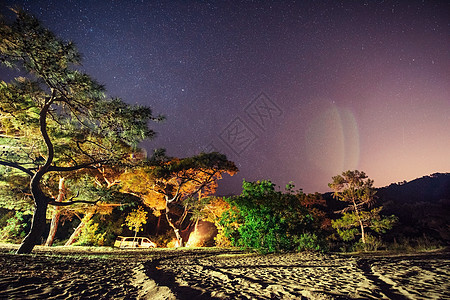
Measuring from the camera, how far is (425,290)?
2.43 meters

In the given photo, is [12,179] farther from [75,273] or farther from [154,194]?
[75,273]

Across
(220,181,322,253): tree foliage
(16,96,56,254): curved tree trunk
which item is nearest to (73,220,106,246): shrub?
(16,96,56,254): curved tree trunk

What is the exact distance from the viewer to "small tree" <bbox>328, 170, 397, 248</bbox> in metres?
14.2

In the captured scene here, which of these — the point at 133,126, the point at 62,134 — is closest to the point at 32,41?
the point at 133,126

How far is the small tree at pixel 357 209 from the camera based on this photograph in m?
14.2

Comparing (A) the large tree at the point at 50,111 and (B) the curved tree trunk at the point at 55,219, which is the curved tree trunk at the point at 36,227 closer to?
(A) the large tree at the point at 50,111

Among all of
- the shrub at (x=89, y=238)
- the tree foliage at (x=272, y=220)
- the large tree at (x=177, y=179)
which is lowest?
the shrub at (x=89, y=238)

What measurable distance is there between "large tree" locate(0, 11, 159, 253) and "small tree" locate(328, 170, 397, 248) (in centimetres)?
1578

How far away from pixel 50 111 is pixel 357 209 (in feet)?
68.1

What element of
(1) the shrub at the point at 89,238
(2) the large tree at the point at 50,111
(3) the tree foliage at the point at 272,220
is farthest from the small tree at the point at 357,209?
(1) the shrub at the point at 89,238

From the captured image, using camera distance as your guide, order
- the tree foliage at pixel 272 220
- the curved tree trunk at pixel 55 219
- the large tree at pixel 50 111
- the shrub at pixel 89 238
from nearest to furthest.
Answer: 1. the large tree at pixel 50 111
2. the tree foliage at pixel 272 220
3. the curved tree trunk at pixel 55 219
4. the shrub at pixel 89 238

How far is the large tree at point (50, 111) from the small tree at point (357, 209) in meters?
15.8

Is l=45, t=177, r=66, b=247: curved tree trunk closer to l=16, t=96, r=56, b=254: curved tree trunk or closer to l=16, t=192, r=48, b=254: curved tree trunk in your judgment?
l=16, t=96, r=56, b=254: curved tree trunk

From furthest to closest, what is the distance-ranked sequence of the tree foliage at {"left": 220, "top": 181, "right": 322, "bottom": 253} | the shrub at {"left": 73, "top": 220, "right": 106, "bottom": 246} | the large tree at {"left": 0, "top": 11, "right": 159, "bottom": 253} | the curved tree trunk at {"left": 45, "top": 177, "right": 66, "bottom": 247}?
the shrub at {"left": 73, "top": 220, "right": 106, "bottom": 246} < the curved tree trunk at {"left": 45, "top": 177, "right": 66, "bottom": 247} < the tree foliage at {"left": 220, "top": 181, "right": 322, "bottom": 253} < the large tree at {"left": 0, "top": 11, "right": 159, "bottom": 253}
